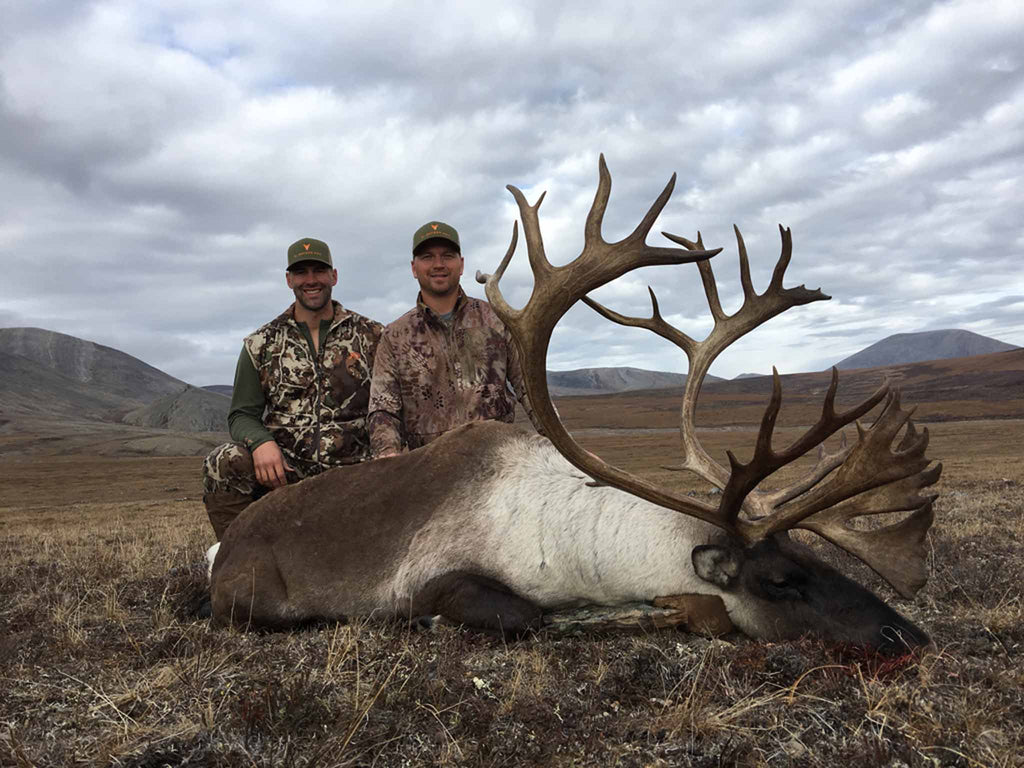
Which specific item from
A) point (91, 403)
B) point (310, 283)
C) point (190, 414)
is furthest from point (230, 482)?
point (91, 403)

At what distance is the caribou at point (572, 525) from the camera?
359 cm

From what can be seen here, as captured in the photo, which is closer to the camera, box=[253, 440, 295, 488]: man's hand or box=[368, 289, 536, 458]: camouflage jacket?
A: box=[253, 440, 295, 488]: man's hand

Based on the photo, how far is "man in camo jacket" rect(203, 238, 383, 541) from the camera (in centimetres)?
554

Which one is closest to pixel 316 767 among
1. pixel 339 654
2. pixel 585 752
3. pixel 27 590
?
pixel 585 752

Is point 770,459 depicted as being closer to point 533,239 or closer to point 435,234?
point 533,239

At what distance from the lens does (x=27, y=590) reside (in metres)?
5.34

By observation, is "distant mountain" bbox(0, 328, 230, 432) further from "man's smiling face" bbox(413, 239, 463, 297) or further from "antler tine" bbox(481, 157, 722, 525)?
"antler tine" bbox(481, 157, 722, 525)

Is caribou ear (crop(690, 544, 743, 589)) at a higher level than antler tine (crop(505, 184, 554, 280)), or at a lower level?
lower

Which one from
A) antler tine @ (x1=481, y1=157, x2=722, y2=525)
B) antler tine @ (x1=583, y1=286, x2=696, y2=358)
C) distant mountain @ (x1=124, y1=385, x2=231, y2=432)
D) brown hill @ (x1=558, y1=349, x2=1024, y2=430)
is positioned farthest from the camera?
distant mountain @ (x1=124, y1=385, x2=231, y2=432)

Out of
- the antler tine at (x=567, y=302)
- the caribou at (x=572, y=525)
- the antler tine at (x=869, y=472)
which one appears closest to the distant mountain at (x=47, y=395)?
the caribou at (x=572, y=525)

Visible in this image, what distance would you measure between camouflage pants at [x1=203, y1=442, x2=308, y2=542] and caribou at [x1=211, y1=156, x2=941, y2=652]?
2.60 ft

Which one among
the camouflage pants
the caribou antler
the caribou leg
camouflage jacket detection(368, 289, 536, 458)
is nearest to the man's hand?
the camouflage pants

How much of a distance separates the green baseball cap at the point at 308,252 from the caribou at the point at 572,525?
1972mm

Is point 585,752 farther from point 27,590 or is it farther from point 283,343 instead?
point 27,590
